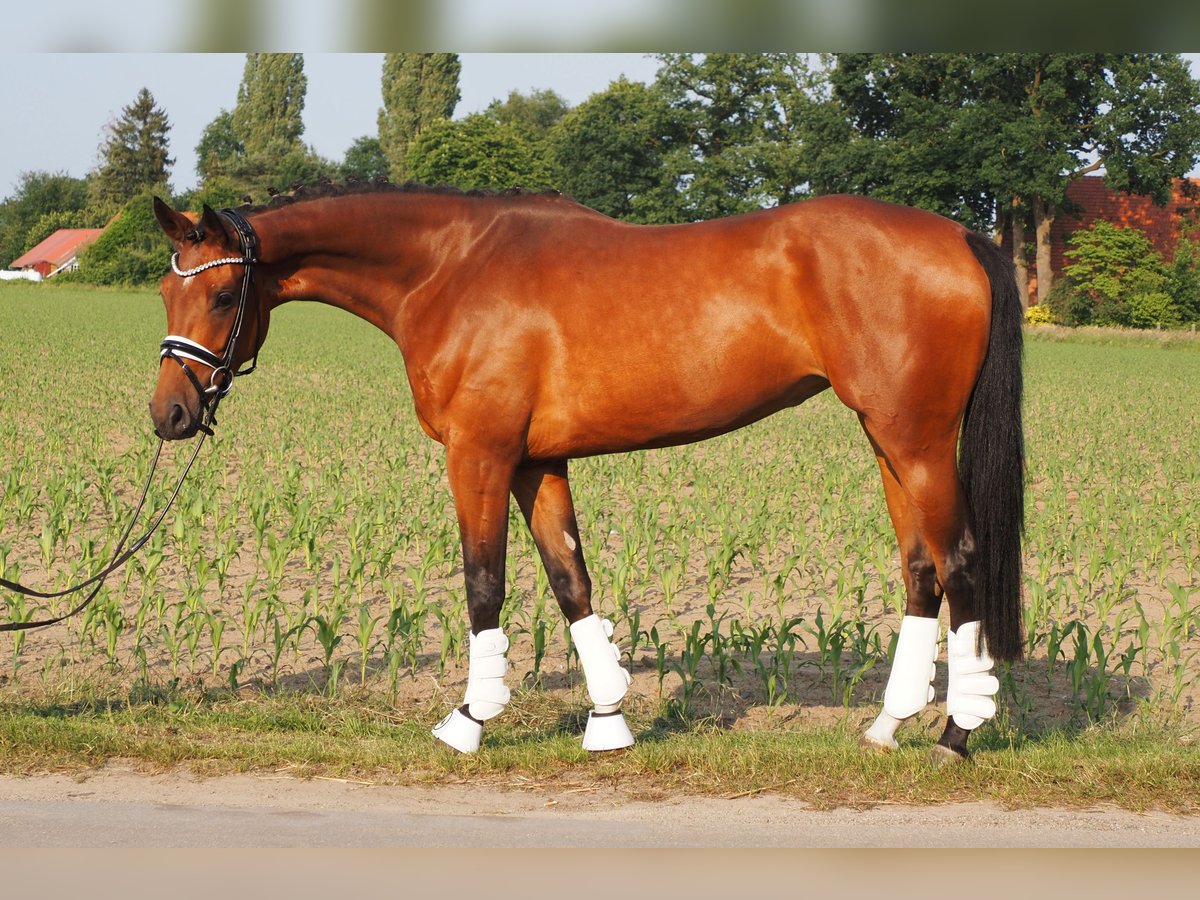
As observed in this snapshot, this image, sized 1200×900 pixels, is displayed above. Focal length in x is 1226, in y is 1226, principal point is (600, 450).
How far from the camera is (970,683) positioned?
518cm

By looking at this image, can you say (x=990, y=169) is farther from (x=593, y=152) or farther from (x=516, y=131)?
(x=516, y=131)

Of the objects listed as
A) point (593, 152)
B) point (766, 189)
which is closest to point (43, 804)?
point (766, 189)

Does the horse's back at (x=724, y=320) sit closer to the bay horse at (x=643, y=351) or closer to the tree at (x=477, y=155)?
the bay horse at (x=643, y=351)

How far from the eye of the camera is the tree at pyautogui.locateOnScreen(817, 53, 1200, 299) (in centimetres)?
5288

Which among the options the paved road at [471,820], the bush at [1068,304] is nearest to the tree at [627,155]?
the bush at [1068,304]

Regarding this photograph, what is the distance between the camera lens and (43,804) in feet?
15.4

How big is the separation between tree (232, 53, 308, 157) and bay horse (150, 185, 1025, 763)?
99.5 meters

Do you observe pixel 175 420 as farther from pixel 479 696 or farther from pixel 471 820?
pixel 471 820

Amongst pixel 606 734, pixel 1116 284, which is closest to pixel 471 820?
pixel 606 734

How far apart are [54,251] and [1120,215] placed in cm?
8040

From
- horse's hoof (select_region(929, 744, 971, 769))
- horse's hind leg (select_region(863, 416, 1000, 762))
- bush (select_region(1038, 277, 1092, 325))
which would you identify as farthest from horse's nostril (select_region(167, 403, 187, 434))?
bush (select_region(1038, 277, 1092, 325))

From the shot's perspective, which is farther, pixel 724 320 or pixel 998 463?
pixel 998 463

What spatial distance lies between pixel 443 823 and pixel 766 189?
6218cm

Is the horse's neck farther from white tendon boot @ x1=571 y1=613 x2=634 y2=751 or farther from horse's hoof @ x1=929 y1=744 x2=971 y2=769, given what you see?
horse's hoof @ x1=929 y1=744 x2=971 y2=769
